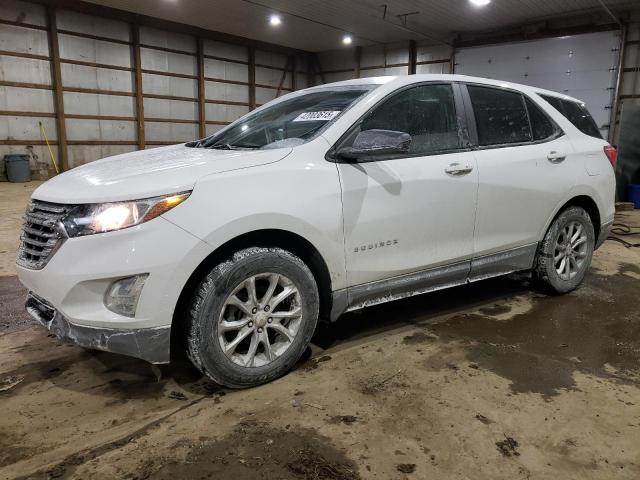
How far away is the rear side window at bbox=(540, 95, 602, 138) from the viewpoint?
3723 mm

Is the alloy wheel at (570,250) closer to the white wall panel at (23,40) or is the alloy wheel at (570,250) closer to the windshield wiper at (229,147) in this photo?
the windshield wiper at (229,147)

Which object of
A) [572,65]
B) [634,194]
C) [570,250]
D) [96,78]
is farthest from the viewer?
[96,78]

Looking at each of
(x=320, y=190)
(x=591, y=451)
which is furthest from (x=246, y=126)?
(x=591, y=451)

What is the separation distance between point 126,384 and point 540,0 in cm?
1305

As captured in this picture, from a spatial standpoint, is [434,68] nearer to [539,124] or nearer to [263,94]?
[263,94]

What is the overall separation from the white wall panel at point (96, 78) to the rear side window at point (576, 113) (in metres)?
13.4

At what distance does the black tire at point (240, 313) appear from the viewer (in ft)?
7.04

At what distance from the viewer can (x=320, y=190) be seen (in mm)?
2410

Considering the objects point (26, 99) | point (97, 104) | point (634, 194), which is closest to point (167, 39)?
point (97, 104)

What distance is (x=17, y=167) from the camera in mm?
12352

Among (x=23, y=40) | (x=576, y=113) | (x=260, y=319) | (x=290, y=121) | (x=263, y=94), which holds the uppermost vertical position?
(x=23, y=40)

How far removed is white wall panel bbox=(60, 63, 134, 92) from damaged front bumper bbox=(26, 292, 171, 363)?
13461 millimetres

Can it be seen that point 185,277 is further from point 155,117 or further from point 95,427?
point 155,117

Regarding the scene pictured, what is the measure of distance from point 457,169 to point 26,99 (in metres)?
13.4
